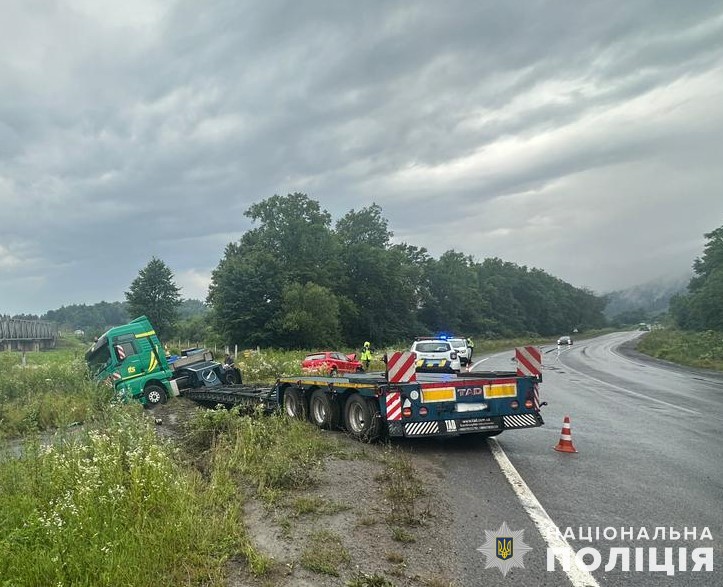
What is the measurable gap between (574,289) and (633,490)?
174964 millimetres

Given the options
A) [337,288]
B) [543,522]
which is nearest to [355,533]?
[543,522]

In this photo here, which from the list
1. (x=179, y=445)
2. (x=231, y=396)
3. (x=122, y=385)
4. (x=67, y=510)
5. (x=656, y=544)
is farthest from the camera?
(x=122, y=385)

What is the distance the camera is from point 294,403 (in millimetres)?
10719

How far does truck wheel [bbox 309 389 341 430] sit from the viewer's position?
948cm

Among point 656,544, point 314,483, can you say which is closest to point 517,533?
point 656,544

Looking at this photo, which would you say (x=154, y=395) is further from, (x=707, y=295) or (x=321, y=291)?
(x=707, y=295)

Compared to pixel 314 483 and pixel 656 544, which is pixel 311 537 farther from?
pixel 656 544

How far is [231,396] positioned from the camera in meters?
12.8

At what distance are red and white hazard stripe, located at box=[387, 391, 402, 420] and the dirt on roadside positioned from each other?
1.01 meters

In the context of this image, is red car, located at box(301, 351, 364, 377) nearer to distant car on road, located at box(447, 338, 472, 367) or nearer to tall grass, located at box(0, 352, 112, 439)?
distant car on road, located at box(447, 338, 472, 367)

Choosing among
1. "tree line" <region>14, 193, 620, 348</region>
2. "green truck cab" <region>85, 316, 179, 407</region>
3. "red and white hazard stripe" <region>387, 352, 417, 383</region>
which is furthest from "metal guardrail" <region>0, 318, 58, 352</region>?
"red and white hazard stripe" <region>387, 352, 417, 383</region>

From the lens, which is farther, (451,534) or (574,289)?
(574,289)

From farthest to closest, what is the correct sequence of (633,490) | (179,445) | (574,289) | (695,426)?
1. (574,289)
2. (695,426)
3. (179,445)
4. (633,490)

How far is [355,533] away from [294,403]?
6186 millimetres
